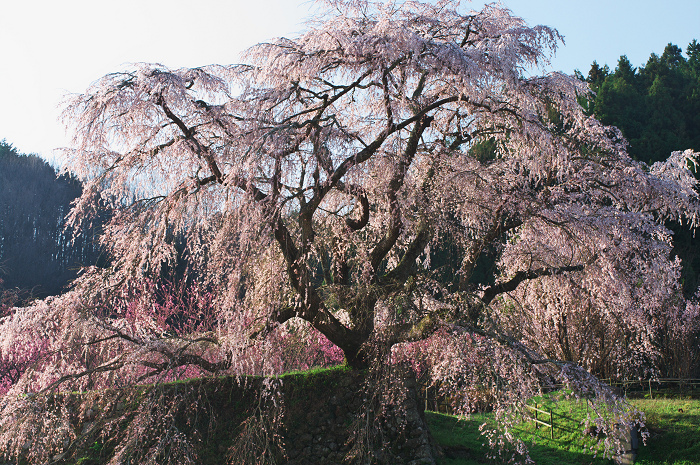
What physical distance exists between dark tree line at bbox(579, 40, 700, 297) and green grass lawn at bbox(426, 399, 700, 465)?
824 centimetres

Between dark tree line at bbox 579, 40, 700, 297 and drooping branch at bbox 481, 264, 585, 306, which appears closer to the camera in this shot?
drooping branch at bbox 481, 264, 585, 306

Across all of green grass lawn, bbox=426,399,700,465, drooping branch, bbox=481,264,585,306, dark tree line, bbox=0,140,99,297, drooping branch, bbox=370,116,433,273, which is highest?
dark tree line, bbox=0,140,99,297

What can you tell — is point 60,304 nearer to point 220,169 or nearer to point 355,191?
point 220,169

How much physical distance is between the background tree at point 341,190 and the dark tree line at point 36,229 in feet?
53.6

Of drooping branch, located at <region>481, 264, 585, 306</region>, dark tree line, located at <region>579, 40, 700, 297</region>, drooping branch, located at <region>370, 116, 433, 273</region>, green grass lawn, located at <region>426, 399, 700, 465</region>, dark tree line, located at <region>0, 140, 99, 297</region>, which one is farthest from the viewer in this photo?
dark tree line, located at <region>0, 140, 99, 297</region>

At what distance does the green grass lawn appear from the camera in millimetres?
6746

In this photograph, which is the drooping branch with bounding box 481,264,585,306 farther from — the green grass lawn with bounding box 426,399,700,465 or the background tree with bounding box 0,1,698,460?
the green grass lawn with bounding box 426,399,700,465

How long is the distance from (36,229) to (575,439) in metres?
21.7

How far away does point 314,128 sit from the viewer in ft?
17.5

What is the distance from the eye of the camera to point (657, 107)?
18.4 meters

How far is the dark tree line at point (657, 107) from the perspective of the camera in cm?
1673

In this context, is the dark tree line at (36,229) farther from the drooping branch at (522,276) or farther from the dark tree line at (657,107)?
the dark tree line at (657,107)

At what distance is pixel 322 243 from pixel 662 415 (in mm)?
5815

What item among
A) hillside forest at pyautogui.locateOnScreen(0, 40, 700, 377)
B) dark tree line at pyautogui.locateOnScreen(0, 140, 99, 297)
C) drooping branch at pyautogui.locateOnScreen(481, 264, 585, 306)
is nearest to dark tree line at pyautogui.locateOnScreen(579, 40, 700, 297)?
hillside forest at pyautogui.locateOnScreen(0, 40, 700, 377)
